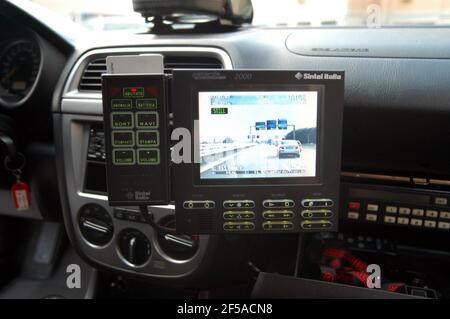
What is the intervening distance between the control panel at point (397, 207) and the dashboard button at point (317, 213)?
36 centimetres

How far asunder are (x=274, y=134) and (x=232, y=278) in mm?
625

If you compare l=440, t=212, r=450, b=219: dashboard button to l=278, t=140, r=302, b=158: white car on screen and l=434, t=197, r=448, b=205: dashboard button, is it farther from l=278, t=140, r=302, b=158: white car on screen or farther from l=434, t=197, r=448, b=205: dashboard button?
l=278, t=140, r=302, b=158: white car on screen

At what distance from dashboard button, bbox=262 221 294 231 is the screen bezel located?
84 mm

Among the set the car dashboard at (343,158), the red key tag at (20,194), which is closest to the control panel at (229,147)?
the car dashboard at (343,158)

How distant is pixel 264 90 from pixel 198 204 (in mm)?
275

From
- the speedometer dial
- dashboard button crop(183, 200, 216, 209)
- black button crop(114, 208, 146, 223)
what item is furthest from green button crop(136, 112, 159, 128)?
the speedometer dial

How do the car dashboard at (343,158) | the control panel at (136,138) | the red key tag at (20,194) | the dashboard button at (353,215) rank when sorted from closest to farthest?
1. the control panel at (136,138)
2. the car dashboard at (343,158)
3. the dashboard button at (353,215)
4. the red key tag at (20,194)

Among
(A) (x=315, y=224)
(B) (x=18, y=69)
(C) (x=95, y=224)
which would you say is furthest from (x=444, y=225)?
(B) (x=18, y=69)

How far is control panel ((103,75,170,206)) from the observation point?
35.5 inches

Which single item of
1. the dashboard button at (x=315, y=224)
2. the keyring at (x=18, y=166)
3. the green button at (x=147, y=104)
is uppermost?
the green button at (x=147, y=104)

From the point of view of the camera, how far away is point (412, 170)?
1295 mm

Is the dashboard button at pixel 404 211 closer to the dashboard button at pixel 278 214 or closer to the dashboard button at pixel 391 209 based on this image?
the dashboard button at pixel 391 209

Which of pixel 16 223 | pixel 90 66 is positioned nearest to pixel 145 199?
pixel 90 66

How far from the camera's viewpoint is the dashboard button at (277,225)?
96 cm
